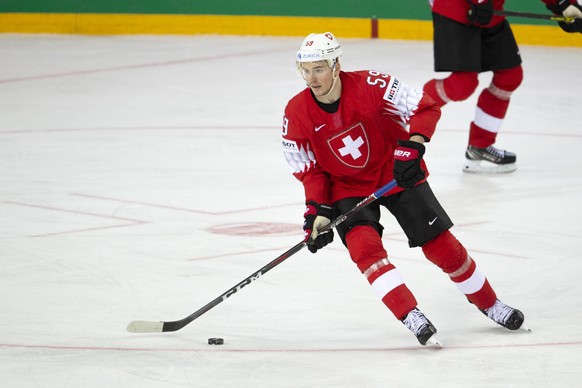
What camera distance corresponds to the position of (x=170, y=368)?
3.60 meters

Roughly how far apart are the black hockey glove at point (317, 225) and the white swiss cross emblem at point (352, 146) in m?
0.17

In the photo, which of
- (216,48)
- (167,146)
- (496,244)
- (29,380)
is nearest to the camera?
(29,380)

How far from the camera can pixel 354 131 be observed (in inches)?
152

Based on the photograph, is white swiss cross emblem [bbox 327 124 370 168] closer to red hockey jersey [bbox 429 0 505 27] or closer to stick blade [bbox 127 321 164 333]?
stick blade [bbox 127 321 164 333]

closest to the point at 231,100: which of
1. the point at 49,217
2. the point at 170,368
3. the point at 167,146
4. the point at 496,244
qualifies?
the point at 167,146

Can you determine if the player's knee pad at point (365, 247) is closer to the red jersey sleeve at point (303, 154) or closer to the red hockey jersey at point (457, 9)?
the red jersey sleeve at point (303, 154)

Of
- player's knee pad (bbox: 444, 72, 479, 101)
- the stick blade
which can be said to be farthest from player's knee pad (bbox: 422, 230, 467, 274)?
player's knee pad (bbox: 444, 72, 479, 101)

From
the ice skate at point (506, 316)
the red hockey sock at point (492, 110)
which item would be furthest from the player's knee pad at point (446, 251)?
the red hockey sock at point (492, 110)

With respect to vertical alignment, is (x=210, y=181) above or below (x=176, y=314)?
below

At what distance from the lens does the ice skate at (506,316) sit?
3844mm

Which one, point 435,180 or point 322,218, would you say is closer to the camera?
point 322,218

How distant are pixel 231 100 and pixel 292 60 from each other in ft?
5.63

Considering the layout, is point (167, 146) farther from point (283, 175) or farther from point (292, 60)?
point (292, 60)

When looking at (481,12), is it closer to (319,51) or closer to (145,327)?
(319,51)
